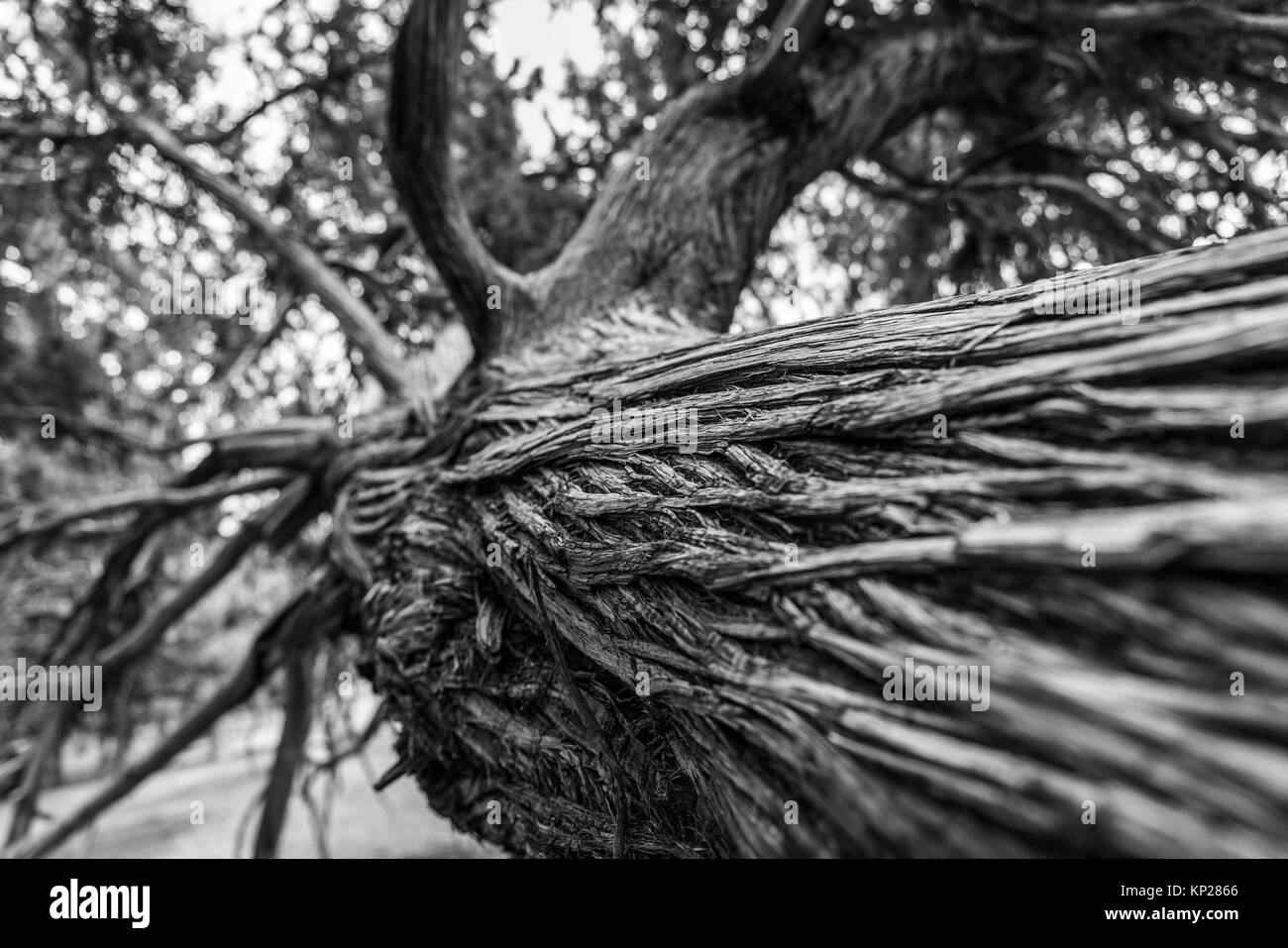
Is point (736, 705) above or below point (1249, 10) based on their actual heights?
below

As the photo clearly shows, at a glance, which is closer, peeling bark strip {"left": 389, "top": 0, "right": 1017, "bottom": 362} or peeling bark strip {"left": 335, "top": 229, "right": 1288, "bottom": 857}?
peeling bark strip {"left": 335, "top": 229, "right": 1288, "bottom": 857}

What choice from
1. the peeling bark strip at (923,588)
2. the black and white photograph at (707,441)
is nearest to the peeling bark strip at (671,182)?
the black and white photograph at (707,441)

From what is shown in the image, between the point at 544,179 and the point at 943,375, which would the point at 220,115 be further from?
the point at 943,375

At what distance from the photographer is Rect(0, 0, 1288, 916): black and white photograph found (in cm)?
78

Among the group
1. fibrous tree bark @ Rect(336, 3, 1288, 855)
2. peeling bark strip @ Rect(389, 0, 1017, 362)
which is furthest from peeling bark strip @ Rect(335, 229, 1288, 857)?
peeling bark strip @ Rect(389, 0, 1017, 362)

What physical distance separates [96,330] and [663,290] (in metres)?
4.86

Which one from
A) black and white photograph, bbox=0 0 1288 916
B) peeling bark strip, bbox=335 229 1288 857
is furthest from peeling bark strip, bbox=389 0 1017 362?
peeling bark strip, bbox=335 229 1288 857

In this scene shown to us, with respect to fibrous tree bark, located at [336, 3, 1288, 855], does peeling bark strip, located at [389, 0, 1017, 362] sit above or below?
above

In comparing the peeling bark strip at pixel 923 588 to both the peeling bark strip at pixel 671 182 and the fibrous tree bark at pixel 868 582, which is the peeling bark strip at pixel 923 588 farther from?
the peeling bark strip at pixel 671 182

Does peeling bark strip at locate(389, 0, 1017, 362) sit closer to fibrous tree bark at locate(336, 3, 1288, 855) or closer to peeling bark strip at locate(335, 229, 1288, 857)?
fibrous tree bark at locate(336, 3, 1288, 855)

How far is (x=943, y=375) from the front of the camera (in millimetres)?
1092

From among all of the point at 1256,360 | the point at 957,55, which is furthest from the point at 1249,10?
the point at 1256,360

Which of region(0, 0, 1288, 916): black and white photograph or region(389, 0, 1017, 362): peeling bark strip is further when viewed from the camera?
region(389, 0, 1017, 362): peeling bark strip
